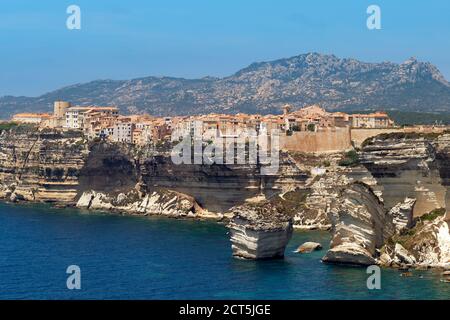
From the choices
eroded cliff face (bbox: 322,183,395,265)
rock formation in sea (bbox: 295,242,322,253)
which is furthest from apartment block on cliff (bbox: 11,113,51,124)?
eroded cliff face (bbox: 322,183,395,265)

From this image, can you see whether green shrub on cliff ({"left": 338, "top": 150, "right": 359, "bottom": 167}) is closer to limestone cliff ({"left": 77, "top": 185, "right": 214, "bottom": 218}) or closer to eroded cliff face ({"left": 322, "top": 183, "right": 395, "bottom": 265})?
limestone cliff ({"left": 77, "top": 185, "right": 214, "bottom": 218})

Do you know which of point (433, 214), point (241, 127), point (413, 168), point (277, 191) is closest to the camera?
point (433, 214)

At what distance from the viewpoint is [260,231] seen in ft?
129

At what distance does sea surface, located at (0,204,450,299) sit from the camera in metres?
32.3

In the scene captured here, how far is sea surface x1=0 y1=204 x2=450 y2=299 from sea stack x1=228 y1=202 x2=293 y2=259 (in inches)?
30.7

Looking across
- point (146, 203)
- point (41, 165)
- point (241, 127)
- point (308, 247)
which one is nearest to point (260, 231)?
point (308, 247)

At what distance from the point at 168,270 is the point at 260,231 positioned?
181 inches

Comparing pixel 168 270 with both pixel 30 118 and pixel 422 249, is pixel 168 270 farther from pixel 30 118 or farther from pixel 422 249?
pixel 30 118

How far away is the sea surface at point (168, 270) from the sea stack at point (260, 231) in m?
0.78

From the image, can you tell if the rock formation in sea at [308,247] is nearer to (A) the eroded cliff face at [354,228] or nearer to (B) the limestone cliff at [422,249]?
(A) the eroded cliff face at [354,228]

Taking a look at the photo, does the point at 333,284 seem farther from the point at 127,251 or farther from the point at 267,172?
the point at 267,172
